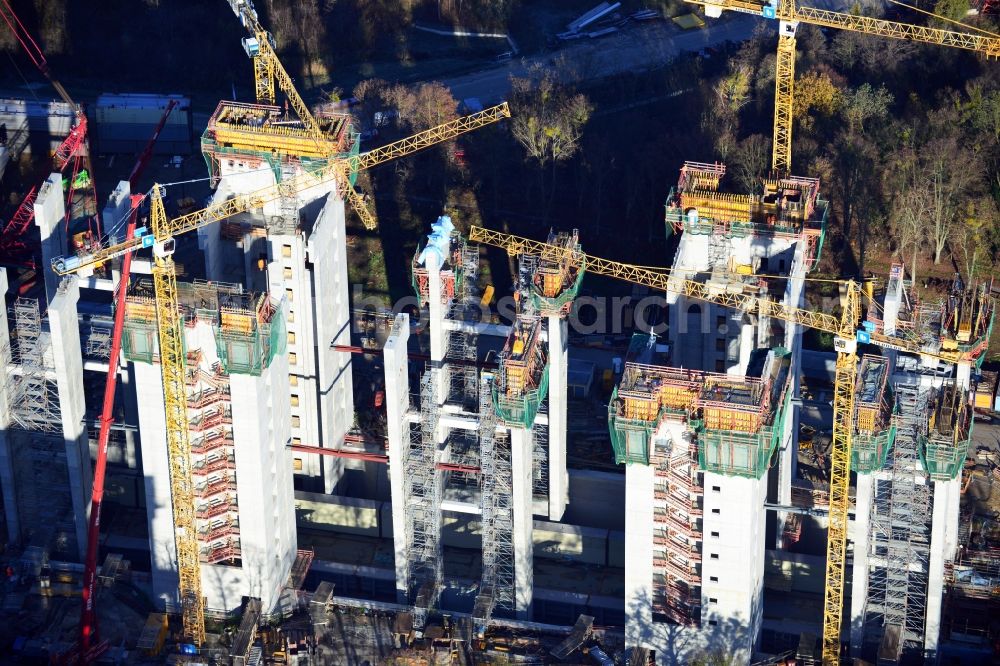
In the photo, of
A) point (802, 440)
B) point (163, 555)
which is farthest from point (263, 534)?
point (802, 440)

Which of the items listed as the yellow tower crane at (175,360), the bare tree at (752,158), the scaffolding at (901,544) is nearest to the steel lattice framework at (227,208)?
the yellow tower crane at (175,360)

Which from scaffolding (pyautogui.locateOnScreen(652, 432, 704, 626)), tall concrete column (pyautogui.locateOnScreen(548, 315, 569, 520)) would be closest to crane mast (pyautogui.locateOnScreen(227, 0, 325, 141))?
tall concrete column (pyautogui.locateOnScreen(548, 315, 569, 520))

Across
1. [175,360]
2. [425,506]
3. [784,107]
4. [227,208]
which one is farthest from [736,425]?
[784,107]

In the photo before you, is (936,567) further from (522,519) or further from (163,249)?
(163,249)

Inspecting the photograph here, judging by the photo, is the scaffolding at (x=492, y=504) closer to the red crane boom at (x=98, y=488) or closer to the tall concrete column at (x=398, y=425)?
the tall concrete column at (x=398, y=425)

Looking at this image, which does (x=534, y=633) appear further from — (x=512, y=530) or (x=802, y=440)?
(x=802, y=440)

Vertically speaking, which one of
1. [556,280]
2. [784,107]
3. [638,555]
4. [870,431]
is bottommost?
[638,555]
